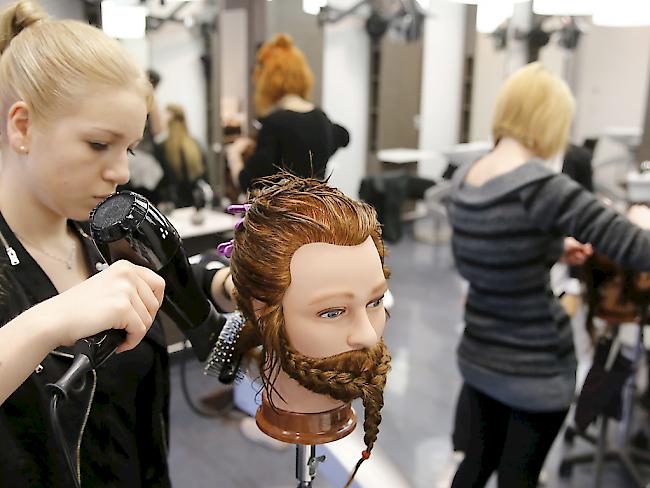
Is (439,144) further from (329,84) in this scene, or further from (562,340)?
(562,340)

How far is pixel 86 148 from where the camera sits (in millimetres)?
672

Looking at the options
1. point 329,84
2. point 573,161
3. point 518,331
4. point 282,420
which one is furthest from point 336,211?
point 329,84

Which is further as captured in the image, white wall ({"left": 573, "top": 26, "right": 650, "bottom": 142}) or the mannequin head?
white wall ({"left": 573, "top": 26, "right": 650, "bottom": 142})

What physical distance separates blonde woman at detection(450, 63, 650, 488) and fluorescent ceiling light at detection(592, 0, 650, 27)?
0.72 m

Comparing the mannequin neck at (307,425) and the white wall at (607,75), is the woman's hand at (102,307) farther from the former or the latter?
the white wall at (607,75)

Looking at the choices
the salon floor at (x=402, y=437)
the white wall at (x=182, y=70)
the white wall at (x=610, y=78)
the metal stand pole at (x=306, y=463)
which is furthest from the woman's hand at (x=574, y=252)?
the white wall at (x=610, y=78)

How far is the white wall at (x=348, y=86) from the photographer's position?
17.8 ft

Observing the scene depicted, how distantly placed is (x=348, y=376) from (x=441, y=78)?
616cm

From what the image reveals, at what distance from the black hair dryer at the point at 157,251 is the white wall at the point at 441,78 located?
5.92 meters

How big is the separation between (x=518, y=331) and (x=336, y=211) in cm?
106

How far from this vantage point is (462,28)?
249 inches

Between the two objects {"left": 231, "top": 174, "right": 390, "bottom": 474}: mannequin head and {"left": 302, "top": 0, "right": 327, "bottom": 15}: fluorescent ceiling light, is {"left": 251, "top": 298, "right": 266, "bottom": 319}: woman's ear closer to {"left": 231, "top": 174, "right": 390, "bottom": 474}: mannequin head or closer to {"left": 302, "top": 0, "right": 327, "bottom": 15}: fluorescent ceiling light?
{"left": 231, "top": 174, "right": 390, "bottom": 474}: mannequin head

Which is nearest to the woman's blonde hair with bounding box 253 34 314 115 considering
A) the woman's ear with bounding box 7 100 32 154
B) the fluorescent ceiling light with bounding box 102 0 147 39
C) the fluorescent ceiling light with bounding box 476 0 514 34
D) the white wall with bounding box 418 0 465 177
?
the fluorescent ceiling light with bounding box 102 0 147 39

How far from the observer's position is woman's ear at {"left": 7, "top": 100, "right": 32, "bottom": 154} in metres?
0.69
